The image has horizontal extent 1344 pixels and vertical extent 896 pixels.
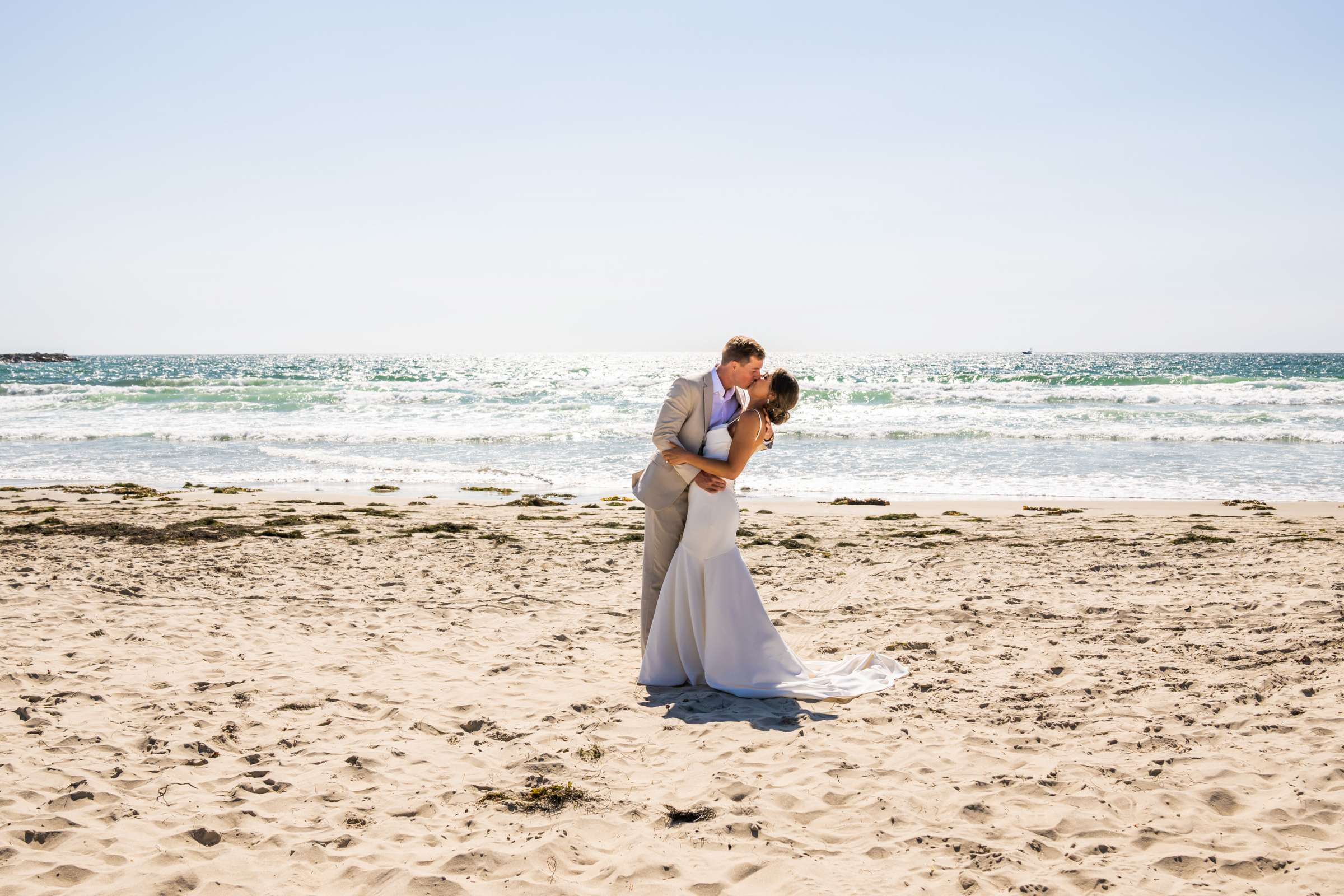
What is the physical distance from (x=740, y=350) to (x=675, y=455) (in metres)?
0.70

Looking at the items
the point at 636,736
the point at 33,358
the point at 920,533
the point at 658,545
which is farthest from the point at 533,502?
the point at 33,358

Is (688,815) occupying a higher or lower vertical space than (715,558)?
lower

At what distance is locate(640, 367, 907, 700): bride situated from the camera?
490 cm

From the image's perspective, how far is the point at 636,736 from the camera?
14.3ft

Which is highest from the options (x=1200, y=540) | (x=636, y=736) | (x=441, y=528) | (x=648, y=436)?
(x=648, y=436)

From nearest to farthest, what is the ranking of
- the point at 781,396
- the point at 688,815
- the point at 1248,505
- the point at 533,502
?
the point at 688,815
the point at 781,396
the point at 1248,505
the point at 533,502

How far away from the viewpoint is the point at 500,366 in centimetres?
8212

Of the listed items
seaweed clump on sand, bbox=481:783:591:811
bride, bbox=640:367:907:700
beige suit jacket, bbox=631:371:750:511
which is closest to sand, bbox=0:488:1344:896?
seaweed clump on sand, bbox=481:783:591:811

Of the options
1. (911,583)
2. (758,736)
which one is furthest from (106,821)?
(911,583)

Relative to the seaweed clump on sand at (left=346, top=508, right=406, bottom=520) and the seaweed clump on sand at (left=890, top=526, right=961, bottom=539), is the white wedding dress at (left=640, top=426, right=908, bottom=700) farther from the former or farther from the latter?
the seaweed clump on sand at (left=346, top=508, right=406, bottom=520)

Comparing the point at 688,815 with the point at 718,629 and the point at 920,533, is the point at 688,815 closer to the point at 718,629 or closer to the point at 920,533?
the point at 718,629

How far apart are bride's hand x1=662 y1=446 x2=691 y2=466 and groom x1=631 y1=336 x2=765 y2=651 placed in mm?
27

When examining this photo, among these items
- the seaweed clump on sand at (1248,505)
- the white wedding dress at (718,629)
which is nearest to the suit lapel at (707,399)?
the white wedding dress at (718,629)

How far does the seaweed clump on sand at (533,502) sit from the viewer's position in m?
12.7
